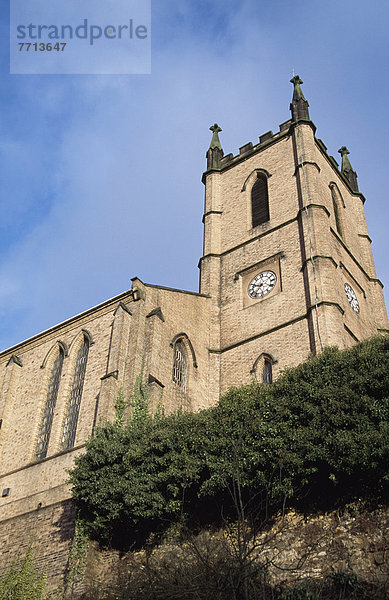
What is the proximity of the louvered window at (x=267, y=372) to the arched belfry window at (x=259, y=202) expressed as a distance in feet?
25.9

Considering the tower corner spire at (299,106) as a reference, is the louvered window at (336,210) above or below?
below

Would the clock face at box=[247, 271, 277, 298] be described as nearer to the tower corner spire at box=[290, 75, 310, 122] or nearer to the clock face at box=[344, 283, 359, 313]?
the clock face at box=[344, 283, 359, 313]

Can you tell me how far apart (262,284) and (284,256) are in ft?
4.75

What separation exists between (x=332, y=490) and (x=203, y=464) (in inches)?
120

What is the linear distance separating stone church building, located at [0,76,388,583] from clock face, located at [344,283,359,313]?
12 centimetres

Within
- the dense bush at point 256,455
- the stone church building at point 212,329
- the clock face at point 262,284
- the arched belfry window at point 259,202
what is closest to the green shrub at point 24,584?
the stone church building at point 212,329

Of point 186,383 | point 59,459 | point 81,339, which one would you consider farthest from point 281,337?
point 59,459

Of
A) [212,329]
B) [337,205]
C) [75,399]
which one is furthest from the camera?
[337,205]

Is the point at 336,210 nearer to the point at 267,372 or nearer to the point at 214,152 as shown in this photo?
the point at 214,152

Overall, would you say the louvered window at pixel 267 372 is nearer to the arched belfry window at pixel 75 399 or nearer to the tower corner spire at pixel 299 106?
the arched belfry window at pixel 75 399

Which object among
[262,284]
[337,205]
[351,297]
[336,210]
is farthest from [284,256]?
[337,205]

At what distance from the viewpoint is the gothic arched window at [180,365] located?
24.1m

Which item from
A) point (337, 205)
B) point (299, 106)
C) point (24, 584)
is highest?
point (299, 106)

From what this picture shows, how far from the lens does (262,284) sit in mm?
27984
